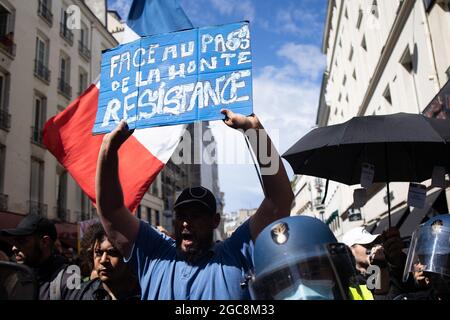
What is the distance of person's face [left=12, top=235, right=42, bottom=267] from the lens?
3225 mm

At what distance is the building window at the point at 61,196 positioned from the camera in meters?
18.7

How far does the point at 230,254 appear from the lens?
86.9 inches

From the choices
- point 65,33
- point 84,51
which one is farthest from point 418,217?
point 84,51

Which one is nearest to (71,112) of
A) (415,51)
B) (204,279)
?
(204,279)

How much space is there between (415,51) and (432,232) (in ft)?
29.4

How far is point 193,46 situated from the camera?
9.55ft

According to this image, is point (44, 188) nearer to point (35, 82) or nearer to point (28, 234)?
point (35, 82)

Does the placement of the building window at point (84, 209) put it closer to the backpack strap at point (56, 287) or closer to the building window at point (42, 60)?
the building window at point (42, 60)

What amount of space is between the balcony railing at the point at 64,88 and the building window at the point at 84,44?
2.58m

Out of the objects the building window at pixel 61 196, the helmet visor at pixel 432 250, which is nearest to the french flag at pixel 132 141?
the helmet visor at pixel 432 250

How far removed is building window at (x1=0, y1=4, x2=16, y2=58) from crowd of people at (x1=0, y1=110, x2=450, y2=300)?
1602 centimetres

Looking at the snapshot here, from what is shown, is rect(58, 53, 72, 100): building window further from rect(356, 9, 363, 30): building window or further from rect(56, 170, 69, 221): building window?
rect(356, 9, 363, 30): building window

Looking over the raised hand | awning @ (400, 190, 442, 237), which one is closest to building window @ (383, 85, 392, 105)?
awning @ (400, 190, 442, 237)

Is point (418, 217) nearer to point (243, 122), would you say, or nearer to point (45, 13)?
point (243, 122)
